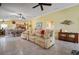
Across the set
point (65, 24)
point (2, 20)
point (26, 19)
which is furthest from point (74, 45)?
point (2, 20)

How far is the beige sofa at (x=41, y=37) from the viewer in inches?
93.8

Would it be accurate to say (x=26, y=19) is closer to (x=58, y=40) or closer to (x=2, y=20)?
(x=2, y=20)

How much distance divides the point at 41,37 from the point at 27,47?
310mm

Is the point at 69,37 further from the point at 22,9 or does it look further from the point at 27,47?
the point at 22,9

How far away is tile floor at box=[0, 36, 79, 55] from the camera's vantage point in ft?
7.72

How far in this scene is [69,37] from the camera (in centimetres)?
239

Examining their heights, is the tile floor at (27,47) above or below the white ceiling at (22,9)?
below

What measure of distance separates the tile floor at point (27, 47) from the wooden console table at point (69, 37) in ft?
0.23

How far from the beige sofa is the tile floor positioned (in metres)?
0.07

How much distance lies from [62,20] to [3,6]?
1086 mm

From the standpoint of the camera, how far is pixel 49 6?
2.36 meters

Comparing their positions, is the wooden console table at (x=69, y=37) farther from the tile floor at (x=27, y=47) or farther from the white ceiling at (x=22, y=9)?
the white ceiling at (x=22, y=9)

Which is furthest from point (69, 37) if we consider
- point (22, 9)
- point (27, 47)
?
point (22, 9)

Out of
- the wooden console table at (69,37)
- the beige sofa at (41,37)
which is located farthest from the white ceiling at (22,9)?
the wooden console table at (69,37)
